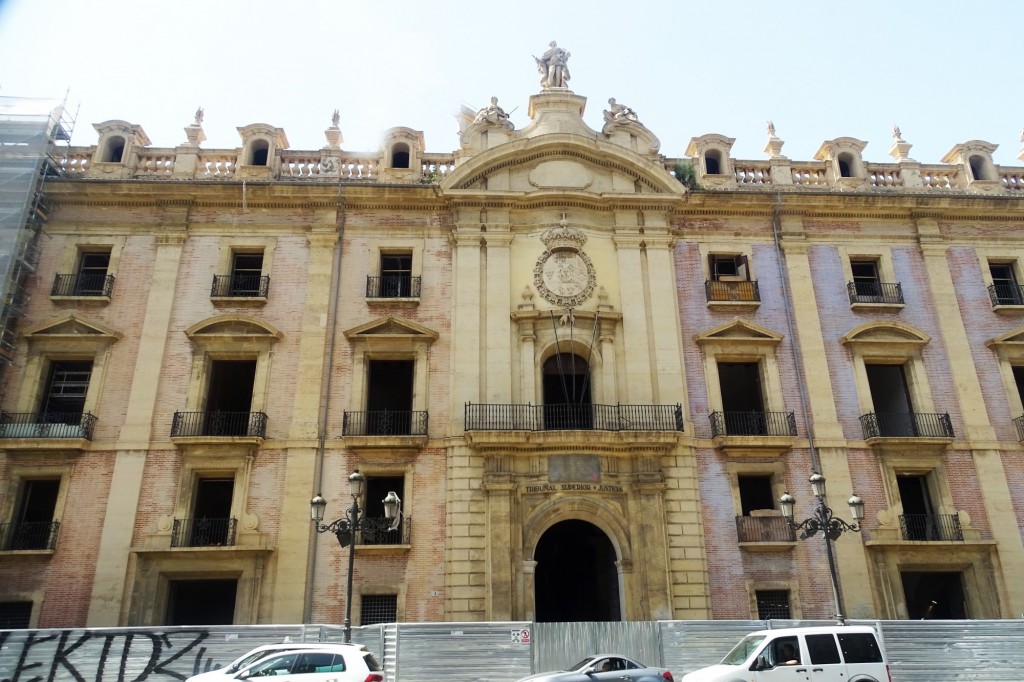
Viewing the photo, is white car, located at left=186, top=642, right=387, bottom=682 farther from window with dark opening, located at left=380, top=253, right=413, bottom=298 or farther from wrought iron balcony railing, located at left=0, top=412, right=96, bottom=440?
window with dark opening, located at left=380, top=253, right=413, bottom=298

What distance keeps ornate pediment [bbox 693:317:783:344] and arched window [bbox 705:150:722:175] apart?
5.52 metres

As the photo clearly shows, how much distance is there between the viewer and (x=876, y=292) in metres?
22.9

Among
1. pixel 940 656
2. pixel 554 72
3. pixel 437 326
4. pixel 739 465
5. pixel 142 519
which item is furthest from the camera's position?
pixel 554 72

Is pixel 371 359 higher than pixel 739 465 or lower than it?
higher

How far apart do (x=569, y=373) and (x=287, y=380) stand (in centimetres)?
811

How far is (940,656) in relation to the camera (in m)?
14.2

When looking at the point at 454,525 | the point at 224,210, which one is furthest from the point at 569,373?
the point at 224,210

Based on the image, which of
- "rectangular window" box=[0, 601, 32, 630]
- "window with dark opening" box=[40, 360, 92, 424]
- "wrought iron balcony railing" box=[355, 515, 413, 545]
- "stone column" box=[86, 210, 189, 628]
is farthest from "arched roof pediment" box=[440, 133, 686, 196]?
"rectangular window" box=[0, 601, 32, 630]

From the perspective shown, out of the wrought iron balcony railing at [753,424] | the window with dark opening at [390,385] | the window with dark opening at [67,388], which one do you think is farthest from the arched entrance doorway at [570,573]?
the window with dark opening at [67,388]

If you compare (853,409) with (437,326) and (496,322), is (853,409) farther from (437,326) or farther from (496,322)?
(437,326)

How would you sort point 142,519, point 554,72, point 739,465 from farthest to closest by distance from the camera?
point 554,72 → point 739,465 → point 142,519

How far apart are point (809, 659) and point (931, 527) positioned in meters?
9.73

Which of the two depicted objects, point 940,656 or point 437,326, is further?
point 437,326

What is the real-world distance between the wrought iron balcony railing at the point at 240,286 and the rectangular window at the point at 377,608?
9167 millimetres
